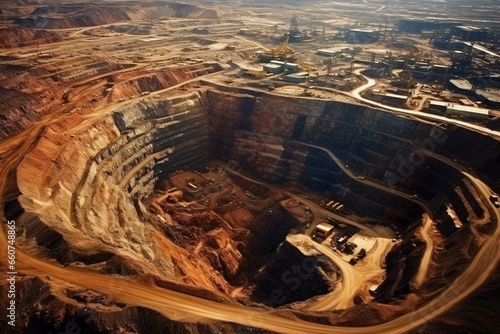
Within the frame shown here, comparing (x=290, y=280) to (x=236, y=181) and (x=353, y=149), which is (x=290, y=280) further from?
(x=353, y=149)

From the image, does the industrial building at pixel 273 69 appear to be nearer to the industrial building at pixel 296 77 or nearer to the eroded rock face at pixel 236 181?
the industrial building at pixel 296 77

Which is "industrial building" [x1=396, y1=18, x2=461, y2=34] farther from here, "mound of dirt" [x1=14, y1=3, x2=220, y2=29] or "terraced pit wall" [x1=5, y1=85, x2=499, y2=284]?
"terraced pit wall" [x1=5, y1=85, x2=499, y2=284]

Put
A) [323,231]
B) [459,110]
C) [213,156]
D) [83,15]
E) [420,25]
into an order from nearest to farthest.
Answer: [323,231], [459,110], [213,156], [83,15], [420,25]

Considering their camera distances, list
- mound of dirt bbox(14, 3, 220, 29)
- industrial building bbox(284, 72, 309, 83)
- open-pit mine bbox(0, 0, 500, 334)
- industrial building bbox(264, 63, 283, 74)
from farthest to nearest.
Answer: mound of dirt bbox(14, 3, 220, 29) < industrial building bbox(264, 63, 283, 74) < industrial building bbox(284, 72, 309, 83) < open-pit mine bbox(0, 0, 500, 334)

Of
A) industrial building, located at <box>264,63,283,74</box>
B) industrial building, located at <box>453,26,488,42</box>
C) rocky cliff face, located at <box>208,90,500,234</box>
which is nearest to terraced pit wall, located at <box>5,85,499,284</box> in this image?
rocky cliff face, located at <box>208,90,500,234</box>

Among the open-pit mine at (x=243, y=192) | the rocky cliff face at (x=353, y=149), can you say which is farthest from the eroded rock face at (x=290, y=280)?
the rocky cliff face at (x=353, y=149)

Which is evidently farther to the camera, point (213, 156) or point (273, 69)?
point (273, 69)

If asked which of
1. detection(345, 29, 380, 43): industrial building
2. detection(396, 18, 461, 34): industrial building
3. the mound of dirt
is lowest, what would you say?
detection(396, 18, 461, 34): industrial building

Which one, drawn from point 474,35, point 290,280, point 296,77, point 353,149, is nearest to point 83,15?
point 296,77

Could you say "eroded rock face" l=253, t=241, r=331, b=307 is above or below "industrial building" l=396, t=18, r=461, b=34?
above
